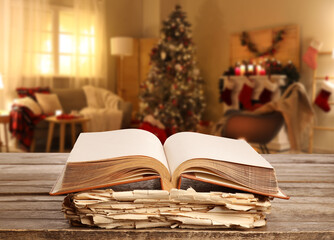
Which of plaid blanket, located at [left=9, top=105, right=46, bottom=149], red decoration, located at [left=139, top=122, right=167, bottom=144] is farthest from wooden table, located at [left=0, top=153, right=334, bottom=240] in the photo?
red decoration, located at [left=139, top=122, right=167, bottom=144]

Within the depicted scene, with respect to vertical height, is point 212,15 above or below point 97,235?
above

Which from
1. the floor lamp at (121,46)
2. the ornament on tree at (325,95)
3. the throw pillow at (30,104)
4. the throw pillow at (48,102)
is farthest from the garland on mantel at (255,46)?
the throw pillow at (30,104)

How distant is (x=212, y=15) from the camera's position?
295 inches

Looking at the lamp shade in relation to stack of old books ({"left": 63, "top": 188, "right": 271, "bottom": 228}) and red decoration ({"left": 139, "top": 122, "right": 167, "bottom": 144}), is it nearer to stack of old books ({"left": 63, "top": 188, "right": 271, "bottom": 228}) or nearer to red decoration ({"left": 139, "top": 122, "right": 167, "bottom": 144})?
red decoration ({"left": 139, "top": 122, "right": 167, "bottom": 144})

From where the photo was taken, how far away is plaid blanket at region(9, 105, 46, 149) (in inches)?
207

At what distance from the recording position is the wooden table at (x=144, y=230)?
0.60 m

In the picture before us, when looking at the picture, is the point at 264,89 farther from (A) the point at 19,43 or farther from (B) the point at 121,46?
(A) the point at 19,43

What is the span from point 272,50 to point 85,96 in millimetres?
3280

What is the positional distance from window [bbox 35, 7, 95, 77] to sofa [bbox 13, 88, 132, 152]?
27.5 inches

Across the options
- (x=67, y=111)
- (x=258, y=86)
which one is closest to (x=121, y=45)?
(x=67, y=111)

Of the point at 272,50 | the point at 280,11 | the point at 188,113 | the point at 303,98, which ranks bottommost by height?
the point at 188,113

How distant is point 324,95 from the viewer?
542cm

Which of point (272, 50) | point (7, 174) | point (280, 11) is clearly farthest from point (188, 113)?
point (7, 174)

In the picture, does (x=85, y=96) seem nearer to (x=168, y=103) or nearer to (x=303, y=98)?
(x=168, y=103)
